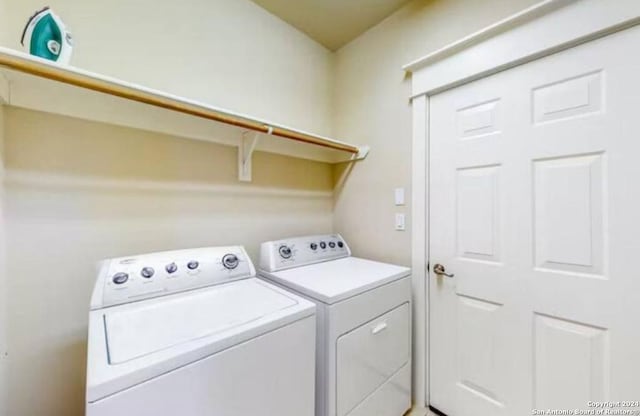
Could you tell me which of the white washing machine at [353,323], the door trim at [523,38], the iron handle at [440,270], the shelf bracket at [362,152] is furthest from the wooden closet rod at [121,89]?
the iron handle at [440,270]

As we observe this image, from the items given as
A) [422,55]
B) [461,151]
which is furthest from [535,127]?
[422,55]

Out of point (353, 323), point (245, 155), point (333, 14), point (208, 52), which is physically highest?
point (333, 14)

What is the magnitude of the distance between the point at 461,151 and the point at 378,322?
1.07 m

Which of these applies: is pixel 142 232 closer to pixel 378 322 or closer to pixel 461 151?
pixel 378 322

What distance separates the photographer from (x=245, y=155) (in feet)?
5.60

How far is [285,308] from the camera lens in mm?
1021

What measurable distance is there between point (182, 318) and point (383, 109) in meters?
1.77

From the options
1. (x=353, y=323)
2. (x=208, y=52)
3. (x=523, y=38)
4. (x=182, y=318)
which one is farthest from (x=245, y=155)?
(x=523, y=38)

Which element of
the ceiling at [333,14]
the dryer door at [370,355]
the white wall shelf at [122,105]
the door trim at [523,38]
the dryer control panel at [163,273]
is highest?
the ceiling at [333,14]

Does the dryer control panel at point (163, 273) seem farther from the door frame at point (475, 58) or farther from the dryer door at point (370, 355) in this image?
the door frame at point (475, 58)

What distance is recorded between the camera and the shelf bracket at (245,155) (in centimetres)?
167

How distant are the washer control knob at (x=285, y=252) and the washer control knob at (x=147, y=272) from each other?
2.22ft

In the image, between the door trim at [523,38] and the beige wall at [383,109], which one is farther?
the beige wall at [383,109]

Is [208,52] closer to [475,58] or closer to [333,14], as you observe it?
[333,14]
